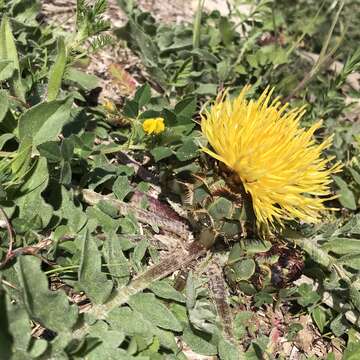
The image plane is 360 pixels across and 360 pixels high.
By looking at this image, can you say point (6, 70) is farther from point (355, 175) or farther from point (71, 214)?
point (355, 175)

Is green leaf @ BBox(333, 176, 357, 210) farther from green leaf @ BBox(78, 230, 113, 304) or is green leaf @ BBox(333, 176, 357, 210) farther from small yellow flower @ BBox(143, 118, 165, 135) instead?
green leaf @ BBox(78, 230, 113, 304)

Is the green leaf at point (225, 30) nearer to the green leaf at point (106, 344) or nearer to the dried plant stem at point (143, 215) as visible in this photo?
the dried plant stem at point (143, 215)

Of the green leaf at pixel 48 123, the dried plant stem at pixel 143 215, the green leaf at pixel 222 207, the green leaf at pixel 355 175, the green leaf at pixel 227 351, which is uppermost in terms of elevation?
the green leaf at pixel 48 123

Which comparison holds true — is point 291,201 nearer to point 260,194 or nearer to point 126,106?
point 260,194

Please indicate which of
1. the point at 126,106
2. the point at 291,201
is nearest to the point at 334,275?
the point at 291,201

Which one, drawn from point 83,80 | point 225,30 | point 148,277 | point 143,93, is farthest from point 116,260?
point 225,30

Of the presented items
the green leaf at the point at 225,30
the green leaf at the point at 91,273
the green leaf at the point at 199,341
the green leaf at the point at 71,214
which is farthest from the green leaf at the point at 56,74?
the green leaf at the point at 225,30
